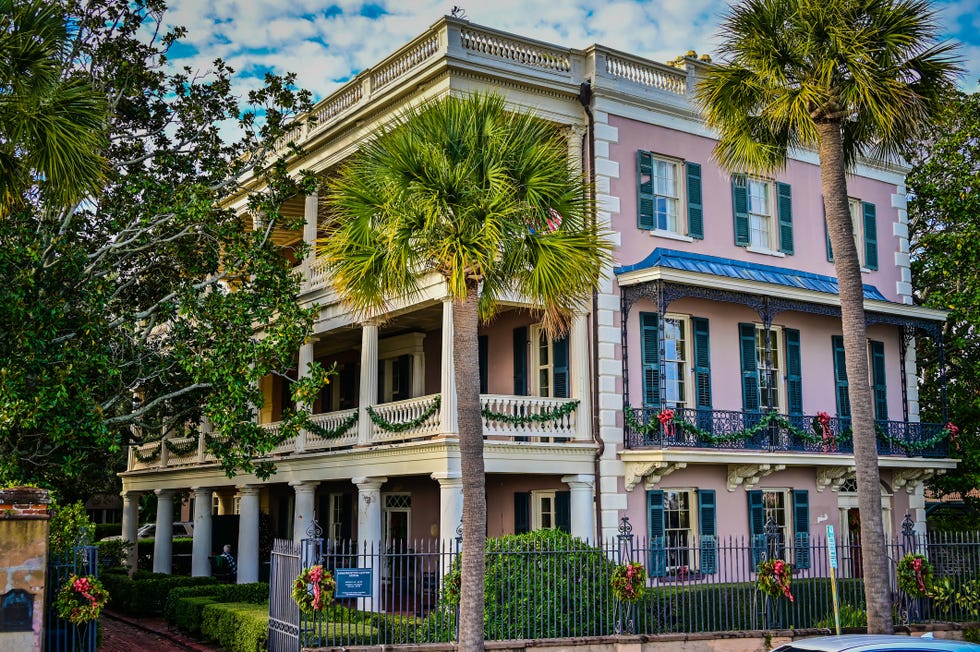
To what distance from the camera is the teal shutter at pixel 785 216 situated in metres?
25.5

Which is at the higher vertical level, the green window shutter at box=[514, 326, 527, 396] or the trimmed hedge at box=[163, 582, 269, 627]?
the green window shutter at box=[514, 326, 527, 396]

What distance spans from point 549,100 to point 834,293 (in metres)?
8.20

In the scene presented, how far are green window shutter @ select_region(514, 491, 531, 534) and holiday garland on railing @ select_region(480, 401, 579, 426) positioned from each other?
275 centimetres

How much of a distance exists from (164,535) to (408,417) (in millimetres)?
13321

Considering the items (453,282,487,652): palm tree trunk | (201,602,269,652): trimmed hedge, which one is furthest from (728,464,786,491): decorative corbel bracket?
(453,282,487,652): palm tree trunk

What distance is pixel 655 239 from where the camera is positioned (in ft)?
75.9

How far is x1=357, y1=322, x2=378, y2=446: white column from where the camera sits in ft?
74.1

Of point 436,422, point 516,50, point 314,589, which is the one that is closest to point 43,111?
point 314,589

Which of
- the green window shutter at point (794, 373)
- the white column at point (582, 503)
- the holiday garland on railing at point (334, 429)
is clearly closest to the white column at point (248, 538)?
the holiday garland on railing at point (334, 429)

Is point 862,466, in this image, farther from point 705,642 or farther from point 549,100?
point 549,100

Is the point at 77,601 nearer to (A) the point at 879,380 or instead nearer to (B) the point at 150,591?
(B) the point at 150,591

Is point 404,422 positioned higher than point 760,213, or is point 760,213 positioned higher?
point 760,213

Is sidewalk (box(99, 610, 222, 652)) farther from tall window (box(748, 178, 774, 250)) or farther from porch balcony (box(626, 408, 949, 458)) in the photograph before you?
tall window (box(748, 178, 774, 250))

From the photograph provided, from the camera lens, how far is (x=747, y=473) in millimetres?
23031
